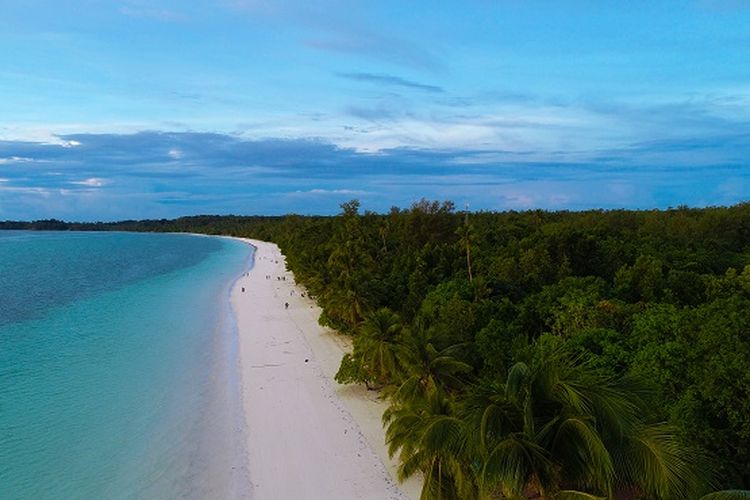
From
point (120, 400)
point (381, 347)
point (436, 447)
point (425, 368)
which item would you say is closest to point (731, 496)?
point (436, 447)

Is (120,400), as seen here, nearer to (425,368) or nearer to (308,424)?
(308,424)

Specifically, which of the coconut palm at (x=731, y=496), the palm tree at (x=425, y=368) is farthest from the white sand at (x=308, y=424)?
the coconut palm at (x=731, y=496)

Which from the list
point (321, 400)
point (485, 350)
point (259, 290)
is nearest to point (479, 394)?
point (485, 350)

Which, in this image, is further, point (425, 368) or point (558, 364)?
point (425, 368)

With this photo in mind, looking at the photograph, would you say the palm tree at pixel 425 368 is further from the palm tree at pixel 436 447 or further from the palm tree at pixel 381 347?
the palm tree at pixel 436 447

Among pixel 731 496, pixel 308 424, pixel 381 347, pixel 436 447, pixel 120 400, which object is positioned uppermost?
pixel 731 496

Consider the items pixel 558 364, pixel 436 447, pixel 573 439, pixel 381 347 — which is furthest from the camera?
pixel 381 347
